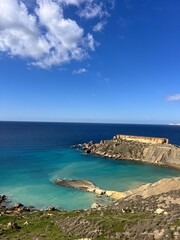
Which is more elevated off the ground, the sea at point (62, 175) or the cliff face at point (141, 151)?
the cliff face at point (141, 151)

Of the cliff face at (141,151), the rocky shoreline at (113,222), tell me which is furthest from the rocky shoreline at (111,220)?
the cliff face at (141,151)

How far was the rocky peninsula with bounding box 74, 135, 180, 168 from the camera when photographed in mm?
102188

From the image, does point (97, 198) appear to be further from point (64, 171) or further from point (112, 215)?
point (64, 171)

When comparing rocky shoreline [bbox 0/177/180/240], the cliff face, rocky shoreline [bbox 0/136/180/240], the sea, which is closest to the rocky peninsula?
the cliff face

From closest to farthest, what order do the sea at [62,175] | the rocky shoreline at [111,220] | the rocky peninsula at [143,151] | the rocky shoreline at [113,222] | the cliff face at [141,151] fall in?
the rocky shoreline at [113,222] → the rocky shoreline at [111,220] → the sea at [62,175] → the cliff face at [141,151] → the rocky peninsula at [143,151]

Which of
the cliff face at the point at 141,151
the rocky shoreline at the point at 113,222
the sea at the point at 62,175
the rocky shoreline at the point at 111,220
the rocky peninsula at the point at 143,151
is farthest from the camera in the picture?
the rocky peninsula at the point at 143,151

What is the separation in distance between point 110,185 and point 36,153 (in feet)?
185

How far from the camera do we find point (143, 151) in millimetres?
112562

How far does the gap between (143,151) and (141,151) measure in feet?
3.20

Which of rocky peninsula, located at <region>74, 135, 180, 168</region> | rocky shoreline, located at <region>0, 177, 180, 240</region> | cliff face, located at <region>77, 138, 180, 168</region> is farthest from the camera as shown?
rocky peninsula, located at <region>74, 135, 180, 168</region>

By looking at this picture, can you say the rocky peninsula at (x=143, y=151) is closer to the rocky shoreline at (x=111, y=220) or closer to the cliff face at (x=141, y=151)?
the cliff face at (x=141, y=151)

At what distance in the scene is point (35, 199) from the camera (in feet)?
187

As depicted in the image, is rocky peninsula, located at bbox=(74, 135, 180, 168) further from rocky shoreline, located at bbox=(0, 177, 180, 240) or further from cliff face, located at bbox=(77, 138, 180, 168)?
rocky shoreline, located at bbox=(0, 177, 180, 240)

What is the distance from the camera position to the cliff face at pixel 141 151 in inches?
4016
